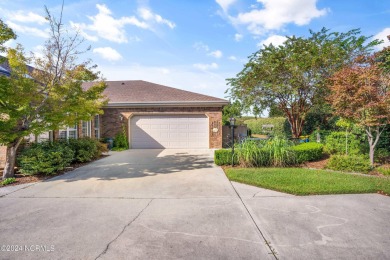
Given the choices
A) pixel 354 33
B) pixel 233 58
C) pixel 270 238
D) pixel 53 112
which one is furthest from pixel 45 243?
pixel 354 33

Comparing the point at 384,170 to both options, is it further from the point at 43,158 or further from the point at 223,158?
the point at 43,158

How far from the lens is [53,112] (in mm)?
6703

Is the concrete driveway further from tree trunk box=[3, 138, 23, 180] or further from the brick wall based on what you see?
the brick wall

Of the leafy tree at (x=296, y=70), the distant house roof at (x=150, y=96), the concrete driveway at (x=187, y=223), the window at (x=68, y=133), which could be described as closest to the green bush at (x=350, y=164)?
the concrete driveway at (x=187, y=223)

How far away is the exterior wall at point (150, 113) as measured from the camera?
45.5ft

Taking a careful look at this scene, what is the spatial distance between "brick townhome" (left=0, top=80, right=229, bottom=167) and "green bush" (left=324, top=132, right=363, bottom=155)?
20.4 ft

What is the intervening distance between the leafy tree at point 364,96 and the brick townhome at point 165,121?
7067mm

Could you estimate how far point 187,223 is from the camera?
11.4 ft

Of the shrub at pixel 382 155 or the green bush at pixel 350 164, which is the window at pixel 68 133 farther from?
the shrub at pixel 382 155

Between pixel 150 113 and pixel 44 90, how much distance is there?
7.63m

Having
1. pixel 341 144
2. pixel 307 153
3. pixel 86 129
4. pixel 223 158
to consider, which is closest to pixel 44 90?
pixel 86 129

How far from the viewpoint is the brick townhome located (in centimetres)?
1387

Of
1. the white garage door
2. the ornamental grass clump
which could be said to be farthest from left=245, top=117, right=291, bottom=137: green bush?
the ornamental grass clump

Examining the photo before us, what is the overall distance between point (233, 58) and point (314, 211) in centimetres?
1130
